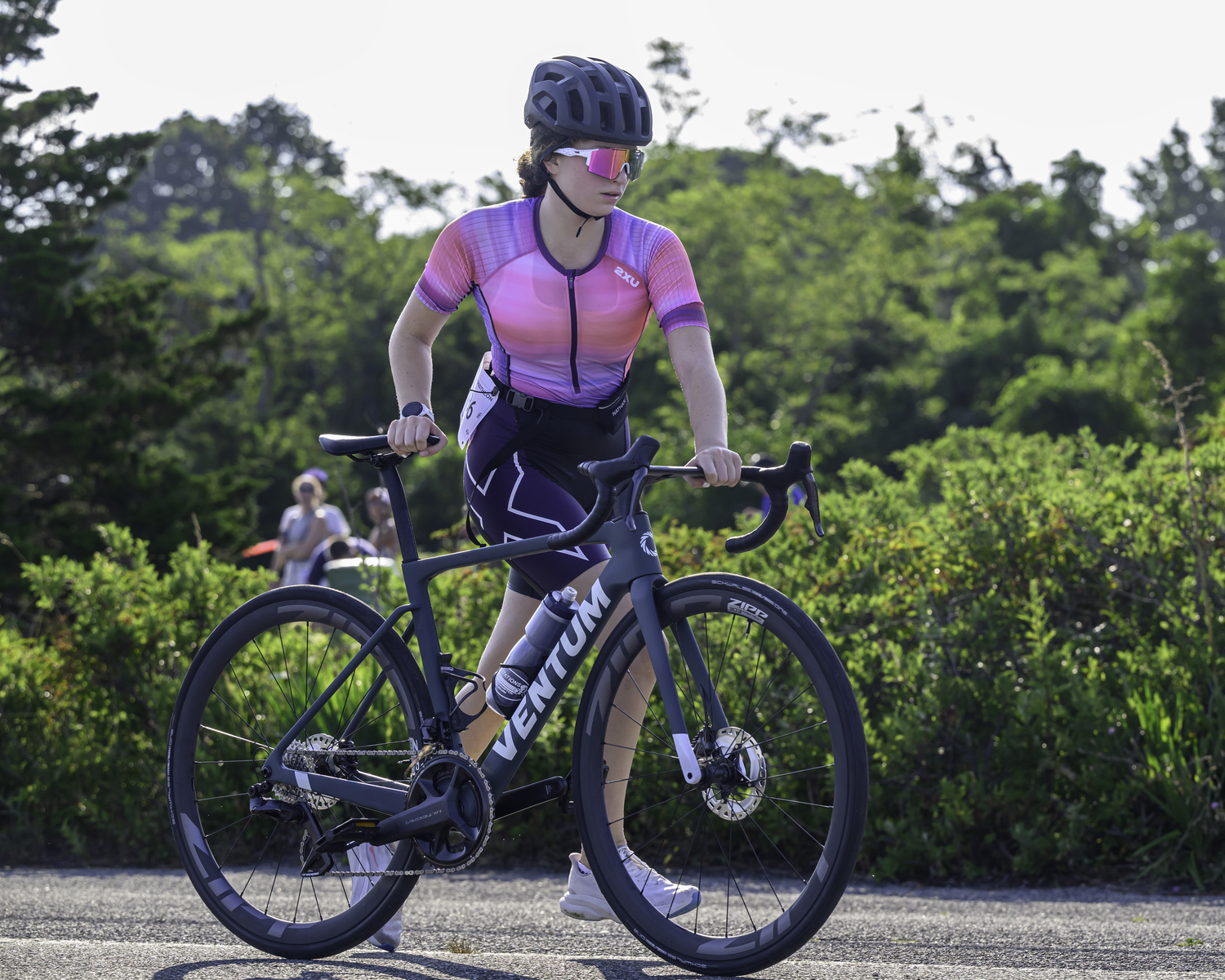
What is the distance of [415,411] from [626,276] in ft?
2.00

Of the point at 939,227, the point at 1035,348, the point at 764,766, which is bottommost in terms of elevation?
the point at 764,766

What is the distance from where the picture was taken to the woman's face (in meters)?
3.20

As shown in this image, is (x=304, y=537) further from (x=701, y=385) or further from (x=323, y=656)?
(x=701, y=385)

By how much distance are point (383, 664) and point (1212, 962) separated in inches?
83.4

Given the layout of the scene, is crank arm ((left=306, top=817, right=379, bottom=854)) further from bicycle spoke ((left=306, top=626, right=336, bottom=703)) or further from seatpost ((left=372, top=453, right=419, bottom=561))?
seatpost ((left=372, top=453, right=419, bottom=561))

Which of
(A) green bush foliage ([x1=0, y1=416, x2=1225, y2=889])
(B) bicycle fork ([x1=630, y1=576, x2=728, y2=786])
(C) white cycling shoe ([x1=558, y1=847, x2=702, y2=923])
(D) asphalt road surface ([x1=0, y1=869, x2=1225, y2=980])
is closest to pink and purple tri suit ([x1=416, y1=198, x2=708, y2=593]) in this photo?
(B) bicycle fork ([x1=630, y1=576, x2=728, y2=786])

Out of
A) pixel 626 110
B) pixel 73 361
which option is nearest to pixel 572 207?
pixel 626 110

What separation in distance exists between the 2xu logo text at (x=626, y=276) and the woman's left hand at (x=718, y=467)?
0.58 meters

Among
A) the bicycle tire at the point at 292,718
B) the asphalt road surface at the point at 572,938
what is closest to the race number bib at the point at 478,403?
the bicycle tire at the point at 292,718

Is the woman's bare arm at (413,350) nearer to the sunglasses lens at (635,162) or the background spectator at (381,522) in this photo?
the sunglasses lens at (635,162)

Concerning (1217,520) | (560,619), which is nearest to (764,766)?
(560,619)

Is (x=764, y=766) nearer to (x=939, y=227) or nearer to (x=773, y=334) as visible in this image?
(x=773, y=334)

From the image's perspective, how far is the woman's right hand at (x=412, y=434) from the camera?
3.09 meters

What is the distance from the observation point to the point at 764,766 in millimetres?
2809
